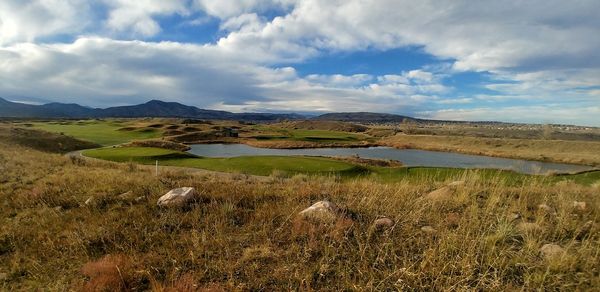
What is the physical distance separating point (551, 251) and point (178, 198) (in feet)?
20.4

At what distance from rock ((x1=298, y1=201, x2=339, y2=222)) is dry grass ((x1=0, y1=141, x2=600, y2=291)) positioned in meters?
0.18

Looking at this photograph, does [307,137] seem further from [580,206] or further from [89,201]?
[580,206]

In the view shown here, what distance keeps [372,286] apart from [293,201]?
3596mm

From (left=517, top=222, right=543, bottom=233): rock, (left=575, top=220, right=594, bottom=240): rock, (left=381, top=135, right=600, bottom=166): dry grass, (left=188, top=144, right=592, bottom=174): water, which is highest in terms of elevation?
(left=517, top=222, right=543, bottom=233): rock

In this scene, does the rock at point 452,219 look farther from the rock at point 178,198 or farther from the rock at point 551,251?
the rock at point 178,198

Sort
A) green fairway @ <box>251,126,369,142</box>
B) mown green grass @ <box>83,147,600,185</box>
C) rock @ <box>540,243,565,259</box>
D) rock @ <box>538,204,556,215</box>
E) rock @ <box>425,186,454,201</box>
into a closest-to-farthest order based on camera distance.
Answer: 1. rock @ <box>540,243,565,259</box>
2. rock @ <box>538,204,556,215</box>
3. rock @ <box>425,186,454,201</box>
4. mown green grass @ <box>83,147,600,185</box>
5. green fairway @ <box>251,126,369,142</box>

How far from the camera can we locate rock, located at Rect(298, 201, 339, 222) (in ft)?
17.8

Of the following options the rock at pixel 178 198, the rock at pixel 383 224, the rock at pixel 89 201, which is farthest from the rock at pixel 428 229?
the rock at pixel 89 201

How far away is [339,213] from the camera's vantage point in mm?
5609

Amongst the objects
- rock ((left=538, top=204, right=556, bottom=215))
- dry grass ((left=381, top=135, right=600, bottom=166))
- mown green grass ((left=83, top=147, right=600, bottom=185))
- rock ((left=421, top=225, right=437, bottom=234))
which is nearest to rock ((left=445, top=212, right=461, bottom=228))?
rock ((left=421, top=225, right=437, bottom=234))

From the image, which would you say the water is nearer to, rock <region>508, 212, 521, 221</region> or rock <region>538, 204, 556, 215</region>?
rock <region>538, 204, 556, 215</region>

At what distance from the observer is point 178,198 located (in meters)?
6.82

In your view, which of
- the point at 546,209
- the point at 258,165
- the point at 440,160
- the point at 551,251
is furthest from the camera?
the point at 440,160

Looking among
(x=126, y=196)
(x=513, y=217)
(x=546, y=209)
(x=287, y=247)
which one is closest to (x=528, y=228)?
(x=513, y=217)
